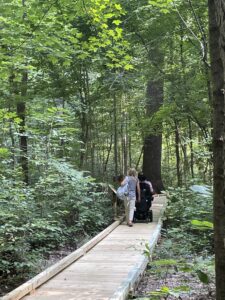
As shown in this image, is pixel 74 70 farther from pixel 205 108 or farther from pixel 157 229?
pixel 157 229

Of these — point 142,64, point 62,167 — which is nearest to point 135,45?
point 142,64

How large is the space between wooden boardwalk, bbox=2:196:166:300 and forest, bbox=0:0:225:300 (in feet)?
2.88

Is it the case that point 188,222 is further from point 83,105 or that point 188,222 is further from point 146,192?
point 83,105

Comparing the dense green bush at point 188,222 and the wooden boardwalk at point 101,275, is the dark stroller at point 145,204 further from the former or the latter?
the wooden boardwalk at point 101,275

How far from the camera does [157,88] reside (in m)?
17.1

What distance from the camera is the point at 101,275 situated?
19.7 feet

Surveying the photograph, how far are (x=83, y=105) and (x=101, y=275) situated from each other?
7421 millimetres

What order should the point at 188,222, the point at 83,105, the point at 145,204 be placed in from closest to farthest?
the point at 188,222
the point at 145,204
the point at 83,105

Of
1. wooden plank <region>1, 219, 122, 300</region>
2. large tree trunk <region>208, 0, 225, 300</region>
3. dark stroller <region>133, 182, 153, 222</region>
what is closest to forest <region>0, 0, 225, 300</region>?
large tree trunk <region>208, 0, 225, 300</region>

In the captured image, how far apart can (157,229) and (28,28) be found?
18.2 ft

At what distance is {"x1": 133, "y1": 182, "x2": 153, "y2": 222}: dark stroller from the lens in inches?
444

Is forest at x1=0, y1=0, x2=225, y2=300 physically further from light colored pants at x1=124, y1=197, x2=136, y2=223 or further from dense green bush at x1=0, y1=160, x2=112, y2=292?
light colored pants at x1=124, y1=197, x2=136, y2=223

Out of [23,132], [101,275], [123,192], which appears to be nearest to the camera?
[101,275]

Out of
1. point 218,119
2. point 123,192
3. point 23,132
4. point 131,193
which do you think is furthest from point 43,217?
point 218,119
